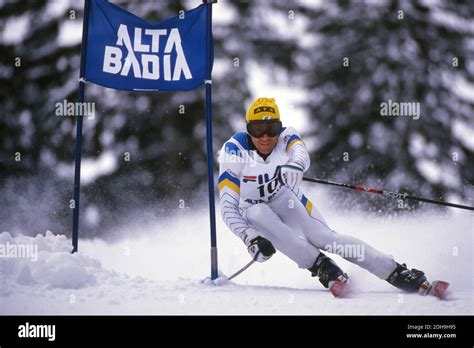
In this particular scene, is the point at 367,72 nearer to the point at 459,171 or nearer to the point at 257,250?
the point at 459,171

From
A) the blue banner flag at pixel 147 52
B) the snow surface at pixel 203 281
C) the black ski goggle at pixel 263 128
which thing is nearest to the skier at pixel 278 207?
the black ski goggle at pixel 263 128

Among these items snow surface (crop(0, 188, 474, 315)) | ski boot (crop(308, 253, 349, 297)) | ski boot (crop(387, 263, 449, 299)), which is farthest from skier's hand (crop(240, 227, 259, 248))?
ski boot (crop(387, 263, 449, 299))

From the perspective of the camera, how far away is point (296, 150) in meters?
3.54

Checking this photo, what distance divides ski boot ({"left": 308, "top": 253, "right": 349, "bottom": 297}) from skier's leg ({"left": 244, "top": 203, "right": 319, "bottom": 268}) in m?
0.04

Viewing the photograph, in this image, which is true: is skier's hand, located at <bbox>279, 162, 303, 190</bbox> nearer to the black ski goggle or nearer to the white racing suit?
the white racing suit

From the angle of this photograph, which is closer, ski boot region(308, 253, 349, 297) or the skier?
ski boot region(308, 253, 349, 297)

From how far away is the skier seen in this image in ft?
11.2

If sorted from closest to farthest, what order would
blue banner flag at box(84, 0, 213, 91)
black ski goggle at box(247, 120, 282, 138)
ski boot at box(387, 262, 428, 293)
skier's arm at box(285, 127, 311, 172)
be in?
1. ski boot at box(387, 262, 428, 293)
2. skier's arm at box(285, 127, 311, 172)
3. black ski goggle at box(247, 120, 282, 138)
4. blue banner flag at box(84, 0, 213, 91)

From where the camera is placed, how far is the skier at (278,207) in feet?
11.2

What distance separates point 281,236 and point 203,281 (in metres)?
0.60

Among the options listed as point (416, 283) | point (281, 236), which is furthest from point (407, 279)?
point (281, 236)

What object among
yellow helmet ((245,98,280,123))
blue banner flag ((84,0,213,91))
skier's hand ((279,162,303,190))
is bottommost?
skier's hand ((279,162,303,190))

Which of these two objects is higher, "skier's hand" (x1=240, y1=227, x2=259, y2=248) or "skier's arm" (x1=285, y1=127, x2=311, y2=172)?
"skier's arm" (x1=285, y1=127, x2=311, y2=172)

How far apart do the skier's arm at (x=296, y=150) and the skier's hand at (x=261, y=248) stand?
1.75 ft
